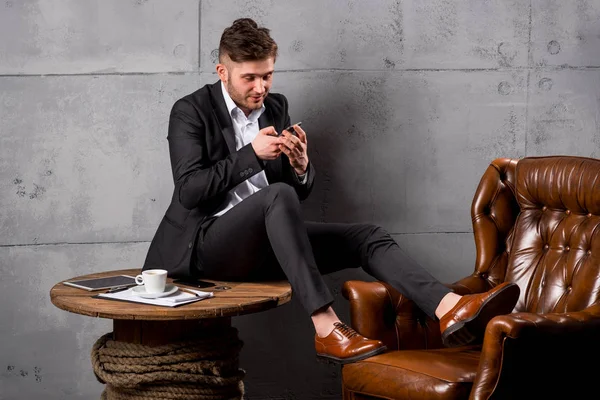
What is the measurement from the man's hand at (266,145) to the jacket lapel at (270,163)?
8.0 inches

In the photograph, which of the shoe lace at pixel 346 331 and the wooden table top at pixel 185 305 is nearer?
the wooden table top at pixel 185 305

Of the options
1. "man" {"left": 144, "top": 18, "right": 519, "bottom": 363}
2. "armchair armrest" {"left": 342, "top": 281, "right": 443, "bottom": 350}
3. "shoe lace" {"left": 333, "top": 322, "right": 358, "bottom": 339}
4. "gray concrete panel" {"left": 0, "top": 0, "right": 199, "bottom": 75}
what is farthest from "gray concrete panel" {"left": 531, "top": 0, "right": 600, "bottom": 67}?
"shoe lace" {"left": 333, "top": 322, "right": 358, "bottom": 339}

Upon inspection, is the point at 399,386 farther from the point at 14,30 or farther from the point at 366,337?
the point at 14,30

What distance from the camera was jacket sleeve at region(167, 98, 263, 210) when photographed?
3061 mm

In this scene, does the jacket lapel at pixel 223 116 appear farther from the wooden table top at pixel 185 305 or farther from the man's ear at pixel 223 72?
the wooden table top at pixel 185 305

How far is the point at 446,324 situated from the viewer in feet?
9.11

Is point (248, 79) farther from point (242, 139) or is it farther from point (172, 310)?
point (172, 310)

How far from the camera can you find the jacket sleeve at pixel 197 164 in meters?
3.06

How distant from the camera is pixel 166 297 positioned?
277 centimetres

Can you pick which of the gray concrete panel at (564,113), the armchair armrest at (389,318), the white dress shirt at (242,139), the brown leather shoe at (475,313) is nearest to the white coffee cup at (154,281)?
the white dress shirt at (242,139)

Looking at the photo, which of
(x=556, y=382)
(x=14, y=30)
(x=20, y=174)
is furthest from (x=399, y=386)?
(x=14, y=30)

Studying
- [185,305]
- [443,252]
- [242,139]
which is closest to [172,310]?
[185,305]

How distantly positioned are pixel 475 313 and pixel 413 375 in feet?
1.00

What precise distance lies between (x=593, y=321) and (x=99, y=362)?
5.62ft
